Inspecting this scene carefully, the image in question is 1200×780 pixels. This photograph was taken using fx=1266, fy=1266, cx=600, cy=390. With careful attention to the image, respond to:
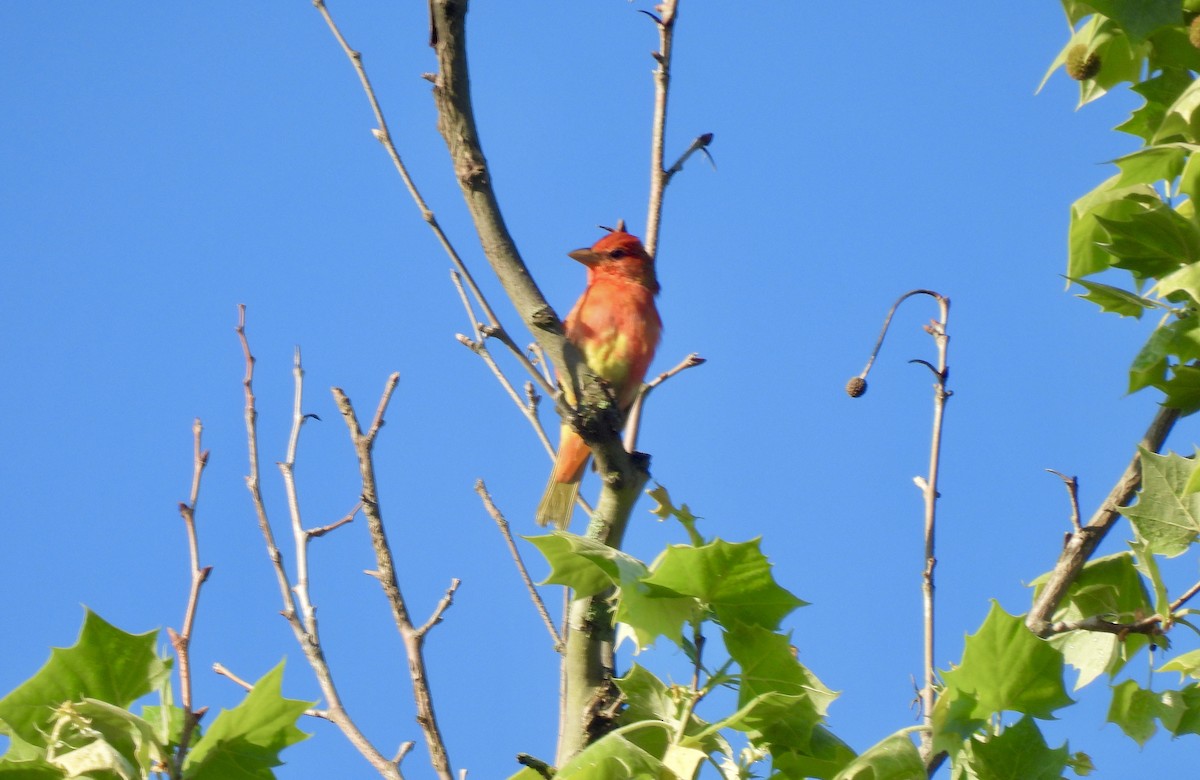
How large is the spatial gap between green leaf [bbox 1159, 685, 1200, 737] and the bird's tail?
13.8 ft

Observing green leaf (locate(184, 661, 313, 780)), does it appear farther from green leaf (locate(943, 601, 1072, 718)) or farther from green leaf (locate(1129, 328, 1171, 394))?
green leaf (locate(1129, 328, 1171, 394))

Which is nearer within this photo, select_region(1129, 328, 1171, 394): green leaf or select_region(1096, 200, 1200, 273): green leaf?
select_region(1096, 200, 1200, 273): green leaf

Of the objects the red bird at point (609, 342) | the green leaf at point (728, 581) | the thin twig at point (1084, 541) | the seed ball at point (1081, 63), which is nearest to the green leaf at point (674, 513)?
the green leaf at point (728, 581)

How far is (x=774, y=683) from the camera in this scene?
2697mm

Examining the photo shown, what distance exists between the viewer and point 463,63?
3.23 m

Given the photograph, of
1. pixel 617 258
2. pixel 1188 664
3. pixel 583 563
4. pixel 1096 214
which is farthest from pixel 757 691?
pixel 617 258

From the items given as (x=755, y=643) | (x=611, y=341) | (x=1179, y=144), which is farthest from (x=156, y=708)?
(x=611, y=341)

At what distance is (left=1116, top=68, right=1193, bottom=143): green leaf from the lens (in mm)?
3393

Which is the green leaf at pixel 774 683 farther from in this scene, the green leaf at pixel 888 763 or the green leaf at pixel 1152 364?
the green leaf at pixel 1152 364

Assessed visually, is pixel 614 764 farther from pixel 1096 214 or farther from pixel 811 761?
pixel 1096 214

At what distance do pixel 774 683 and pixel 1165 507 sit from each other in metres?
1.05

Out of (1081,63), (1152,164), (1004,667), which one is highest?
(1081,63)

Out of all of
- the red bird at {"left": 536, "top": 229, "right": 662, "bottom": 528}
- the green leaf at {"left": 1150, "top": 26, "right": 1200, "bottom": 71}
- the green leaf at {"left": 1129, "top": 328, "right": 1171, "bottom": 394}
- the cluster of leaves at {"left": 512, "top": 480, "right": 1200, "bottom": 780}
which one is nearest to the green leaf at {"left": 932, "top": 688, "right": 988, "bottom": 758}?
the cluster of leaves at {"left": 512, "top": 480, "right": 1200, "bottom": 780}

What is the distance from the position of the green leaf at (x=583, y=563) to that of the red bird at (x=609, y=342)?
12.7 feet
